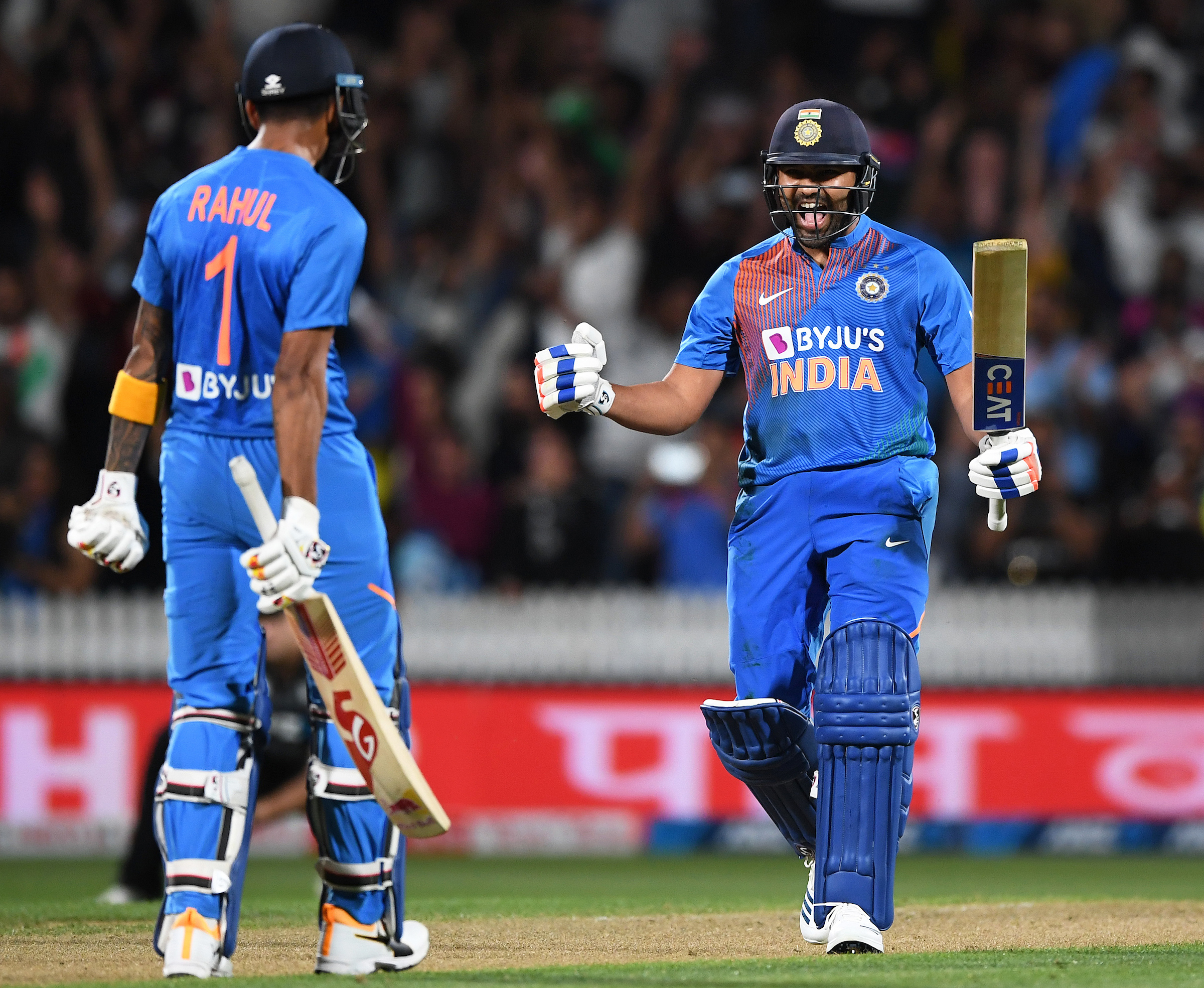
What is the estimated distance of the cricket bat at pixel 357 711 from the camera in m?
4.77

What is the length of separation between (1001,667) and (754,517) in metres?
5.83

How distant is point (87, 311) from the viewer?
12.5 meters

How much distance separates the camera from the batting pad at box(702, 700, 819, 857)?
18.8ft

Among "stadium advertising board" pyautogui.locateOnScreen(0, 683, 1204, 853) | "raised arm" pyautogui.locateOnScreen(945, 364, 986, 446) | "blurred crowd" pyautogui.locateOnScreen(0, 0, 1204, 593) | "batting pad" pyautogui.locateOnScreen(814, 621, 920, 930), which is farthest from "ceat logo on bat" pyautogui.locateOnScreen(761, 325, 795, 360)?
"stadium advertising board" pyautogui.locateOnScreen(0, 683, 1204, 853)

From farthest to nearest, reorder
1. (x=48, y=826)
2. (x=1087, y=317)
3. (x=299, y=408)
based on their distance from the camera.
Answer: (x=1087, y=317), (x=48, y=826), (x=299, y=408)

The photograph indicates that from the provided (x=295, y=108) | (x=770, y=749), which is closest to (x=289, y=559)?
(x=295, y=108)

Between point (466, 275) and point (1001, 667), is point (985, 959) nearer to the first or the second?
point (1001, 667)

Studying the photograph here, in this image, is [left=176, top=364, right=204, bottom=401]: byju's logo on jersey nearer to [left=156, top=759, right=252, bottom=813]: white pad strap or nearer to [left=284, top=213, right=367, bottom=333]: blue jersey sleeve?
[left=284, top=213, right=367, bottom=333]: blue jersey sleeve

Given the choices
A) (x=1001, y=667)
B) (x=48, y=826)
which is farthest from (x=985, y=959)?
(x=48, y=826)

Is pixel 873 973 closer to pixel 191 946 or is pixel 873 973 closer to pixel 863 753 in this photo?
pixel 863 753

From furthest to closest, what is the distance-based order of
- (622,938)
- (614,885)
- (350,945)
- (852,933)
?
(614,885) < (622,938) < (852,933) < (350,945)

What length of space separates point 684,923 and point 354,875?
220 cm

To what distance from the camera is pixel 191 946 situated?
4727 mm

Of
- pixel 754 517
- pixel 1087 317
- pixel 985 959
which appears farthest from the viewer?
pixel 1087 317
